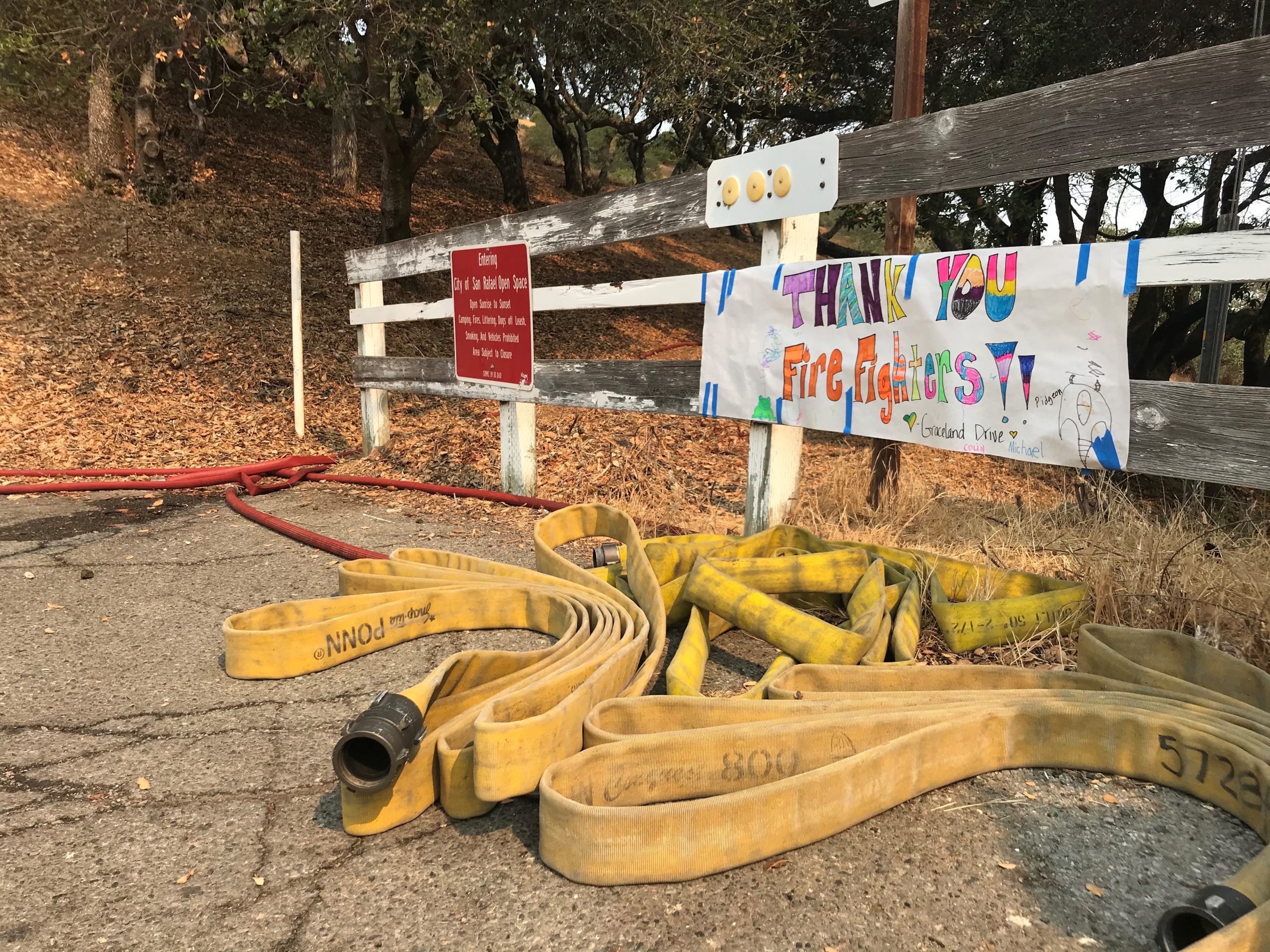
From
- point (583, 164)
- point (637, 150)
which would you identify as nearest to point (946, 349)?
point (637, 150)

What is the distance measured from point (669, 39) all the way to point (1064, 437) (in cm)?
927

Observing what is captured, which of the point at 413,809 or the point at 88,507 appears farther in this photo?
the point at 88,507

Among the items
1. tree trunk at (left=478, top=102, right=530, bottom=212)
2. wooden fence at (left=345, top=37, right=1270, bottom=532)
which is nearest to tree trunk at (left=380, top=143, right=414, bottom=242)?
tree trunk at (left=478, top=102, right=530, bottom=212)

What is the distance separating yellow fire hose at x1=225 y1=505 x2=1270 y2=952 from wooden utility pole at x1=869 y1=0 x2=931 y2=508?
1920 millimetres

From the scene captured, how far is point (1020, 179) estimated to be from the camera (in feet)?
10.2

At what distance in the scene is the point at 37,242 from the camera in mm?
11289

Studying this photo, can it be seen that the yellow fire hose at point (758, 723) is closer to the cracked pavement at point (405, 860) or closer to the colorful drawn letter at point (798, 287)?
the cracked pavement at point (405, 860)

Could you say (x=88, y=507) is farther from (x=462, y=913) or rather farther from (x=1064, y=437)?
(x=1064, y=437)

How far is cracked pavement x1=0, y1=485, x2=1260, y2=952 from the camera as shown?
4.95 feet

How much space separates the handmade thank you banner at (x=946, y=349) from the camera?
277cm

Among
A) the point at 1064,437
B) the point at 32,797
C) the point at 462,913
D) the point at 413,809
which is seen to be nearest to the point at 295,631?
the point at 32,797

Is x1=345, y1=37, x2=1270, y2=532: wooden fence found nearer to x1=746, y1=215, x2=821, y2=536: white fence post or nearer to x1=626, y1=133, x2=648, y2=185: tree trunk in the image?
x1=746, y1=215, x2=821, y2=536: white fence post

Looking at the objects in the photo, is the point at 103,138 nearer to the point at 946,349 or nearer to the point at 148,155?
the point at 148,155

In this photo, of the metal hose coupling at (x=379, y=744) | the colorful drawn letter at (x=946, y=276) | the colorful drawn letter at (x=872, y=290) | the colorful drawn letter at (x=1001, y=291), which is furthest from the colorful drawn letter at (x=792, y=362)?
the metal hose coupling at (x=379, y=744)
